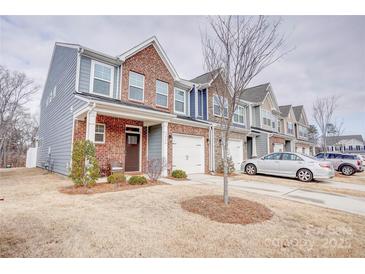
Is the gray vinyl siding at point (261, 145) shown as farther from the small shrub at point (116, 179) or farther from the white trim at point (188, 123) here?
the small shrub at point (116, 179)

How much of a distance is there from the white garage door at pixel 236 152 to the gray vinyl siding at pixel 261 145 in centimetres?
390

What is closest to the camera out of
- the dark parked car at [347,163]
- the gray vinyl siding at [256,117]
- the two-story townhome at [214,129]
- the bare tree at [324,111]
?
the two-story townhome at [214,129]

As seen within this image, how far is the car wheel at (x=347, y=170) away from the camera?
1293 cm

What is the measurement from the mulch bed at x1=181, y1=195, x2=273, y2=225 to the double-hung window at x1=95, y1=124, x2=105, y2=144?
5940mm

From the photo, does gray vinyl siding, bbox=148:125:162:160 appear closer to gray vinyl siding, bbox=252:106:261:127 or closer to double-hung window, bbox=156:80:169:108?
double-hung window, bbox=156:80:169:108

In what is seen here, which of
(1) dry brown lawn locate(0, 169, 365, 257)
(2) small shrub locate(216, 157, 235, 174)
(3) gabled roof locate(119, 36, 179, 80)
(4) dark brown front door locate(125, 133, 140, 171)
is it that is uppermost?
(3) gabled roof locate(119, 36, 179, 80)

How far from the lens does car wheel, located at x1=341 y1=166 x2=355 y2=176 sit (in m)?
12.9

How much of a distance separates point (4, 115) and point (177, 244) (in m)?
19.2

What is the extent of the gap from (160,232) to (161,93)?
968cm

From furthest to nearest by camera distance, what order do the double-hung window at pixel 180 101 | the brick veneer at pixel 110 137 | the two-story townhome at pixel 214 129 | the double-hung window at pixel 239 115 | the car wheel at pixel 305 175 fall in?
the double-hung window at pixel 239 115, the double-hung window at pixel 180 101, the two-story townhome at pixel 214 129, the car wheel at pixel 305 175, the brick veneer at pixel 110 137

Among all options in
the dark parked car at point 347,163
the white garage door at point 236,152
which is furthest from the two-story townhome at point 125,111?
the dark parked car at point 347,163

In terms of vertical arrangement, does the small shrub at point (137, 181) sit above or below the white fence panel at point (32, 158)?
below

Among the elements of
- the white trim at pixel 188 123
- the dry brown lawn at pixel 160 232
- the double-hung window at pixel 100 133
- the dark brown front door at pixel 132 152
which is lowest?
the dry brown lawn at pixel 160 232

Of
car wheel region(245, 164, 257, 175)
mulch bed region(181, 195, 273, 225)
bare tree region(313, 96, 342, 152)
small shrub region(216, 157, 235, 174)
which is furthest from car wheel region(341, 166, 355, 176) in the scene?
mulch bed region(181, 195, 273, 225)
